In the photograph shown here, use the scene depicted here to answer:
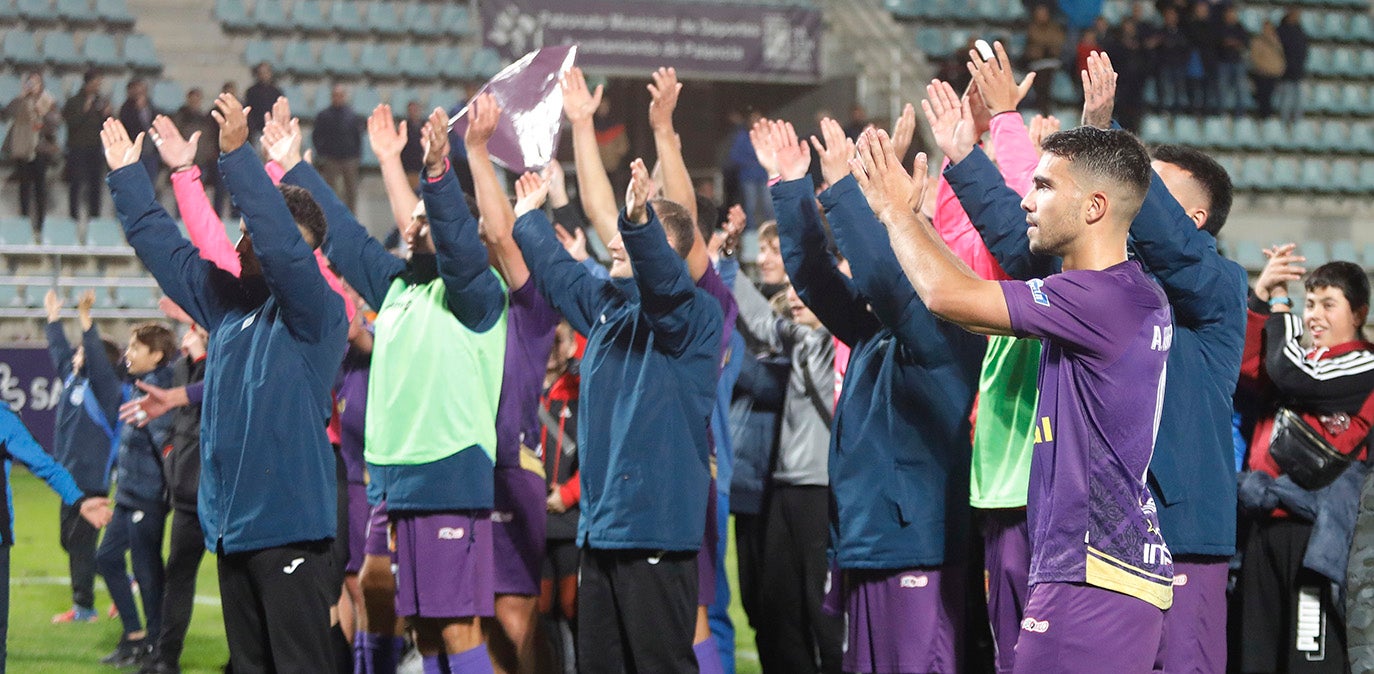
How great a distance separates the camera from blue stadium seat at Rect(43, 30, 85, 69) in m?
19.1

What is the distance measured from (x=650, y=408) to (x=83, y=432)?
540 centimetres

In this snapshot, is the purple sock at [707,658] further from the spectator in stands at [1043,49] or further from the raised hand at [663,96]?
the spectator in stands at [1043,49]

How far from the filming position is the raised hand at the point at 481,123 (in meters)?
5.88

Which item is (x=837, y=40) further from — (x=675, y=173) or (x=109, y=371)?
(x=675, y=173)

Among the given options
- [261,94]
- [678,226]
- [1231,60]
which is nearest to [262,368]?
[678,226]

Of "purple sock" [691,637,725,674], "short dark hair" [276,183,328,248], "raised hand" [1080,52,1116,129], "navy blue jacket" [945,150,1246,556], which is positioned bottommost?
"purple sock" [691,637,725,674]

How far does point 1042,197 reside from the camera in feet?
12.2

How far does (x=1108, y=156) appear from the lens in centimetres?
369

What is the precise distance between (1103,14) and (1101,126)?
777 inches

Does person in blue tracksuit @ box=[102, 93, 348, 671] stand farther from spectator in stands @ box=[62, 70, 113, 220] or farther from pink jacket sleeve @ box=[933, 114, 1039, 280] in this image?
spectator in stands @ box=[62, 70, 113, 220]

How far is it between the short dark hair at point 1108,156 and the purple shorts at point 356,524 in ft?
14.4

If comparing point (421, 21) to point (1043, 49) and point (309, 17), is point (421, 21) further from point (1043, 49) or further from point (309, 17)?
point (1043, 49)

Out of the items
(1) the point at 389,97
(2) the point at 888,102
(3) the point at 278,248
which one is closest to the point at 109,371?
(3) the point at 278,248

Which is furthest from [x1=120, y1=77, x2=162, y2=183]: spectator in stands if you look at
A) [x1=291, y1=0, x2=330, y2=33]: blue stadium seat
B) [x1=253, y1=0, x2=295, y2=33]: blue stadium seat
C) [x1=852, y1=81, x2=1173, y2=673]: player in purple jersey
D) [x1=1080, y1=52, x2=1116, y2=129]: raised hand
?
[x1=852, y1=81, x2=1173, y2=673]: player in purple jersey
